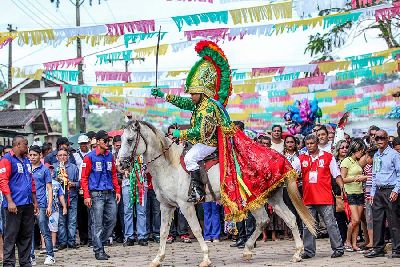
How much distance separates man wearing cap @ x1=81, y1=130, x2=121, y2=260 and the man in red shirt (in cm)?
345

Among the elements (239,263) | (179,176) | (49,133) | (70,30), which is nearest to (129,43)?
(70,30)

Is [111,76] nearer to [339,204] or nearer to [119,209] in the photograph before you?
[119,209]

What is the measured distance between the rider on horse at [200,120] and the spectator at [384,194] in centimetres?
263

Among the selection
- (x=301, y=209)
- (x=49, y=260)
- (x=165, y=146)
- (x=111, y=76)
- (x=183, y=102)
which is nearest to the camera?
(x=301, y=209)

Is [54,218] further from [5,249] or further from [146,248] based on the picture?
[5,249]

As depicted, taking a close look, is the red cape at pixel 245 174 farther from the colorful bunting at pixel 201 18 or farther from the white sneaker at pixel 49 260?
the colorful bunting at pixel 201 18

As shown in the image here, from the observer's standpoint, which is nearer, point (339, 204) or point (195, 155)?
point (195, 155)

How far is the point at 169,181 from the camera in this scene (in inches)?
430

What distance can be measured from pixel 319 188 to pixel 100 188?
3813mm

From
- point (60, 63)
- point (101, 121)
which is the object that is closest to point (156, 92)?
point (60, 63)

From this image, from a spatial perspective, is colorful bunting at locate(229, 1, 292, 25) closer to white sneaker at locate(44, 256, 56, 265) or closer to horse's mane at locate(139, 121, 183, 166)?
horse's mane at locate(139, 121, 183, 166)

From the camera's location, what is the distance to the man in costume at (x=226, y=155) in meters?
10.7

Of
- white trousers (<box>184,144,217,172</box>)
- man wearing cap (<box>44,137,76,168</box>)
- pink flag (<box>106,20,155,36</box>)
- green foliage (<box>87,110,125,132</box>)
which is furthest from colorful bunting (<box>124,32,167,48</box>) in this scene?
green foliage (<box>87,110,125,132</box>)

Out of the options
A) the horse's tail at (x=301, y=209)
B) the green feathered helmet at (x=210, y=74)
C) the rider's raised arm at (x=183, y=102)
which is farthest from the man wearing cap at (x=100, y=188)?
the horse's tail at (x=301, y=209)
